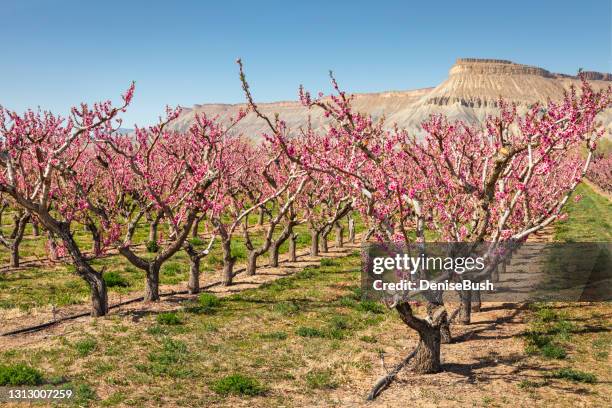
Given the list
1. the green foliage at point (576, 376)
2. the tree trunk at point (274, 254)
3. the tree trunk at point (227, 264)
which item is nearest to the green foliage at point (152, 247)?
the tree trunk at point (274, 254)

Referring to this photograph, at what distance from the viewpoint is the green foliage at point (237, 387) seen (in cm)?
1006

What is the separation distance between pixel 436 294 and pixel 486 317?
5.13 meters

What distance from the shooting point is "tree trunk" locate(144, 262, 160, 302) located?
54.2ft

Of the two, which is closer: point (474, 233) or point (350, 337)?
point (474, 233)

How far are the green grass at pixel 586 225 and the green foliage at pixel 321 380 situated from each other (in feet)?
56.4

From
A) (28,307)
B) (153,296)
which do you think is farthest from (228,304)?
(28,307)

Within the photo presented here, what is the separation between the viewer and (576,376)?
423 inches

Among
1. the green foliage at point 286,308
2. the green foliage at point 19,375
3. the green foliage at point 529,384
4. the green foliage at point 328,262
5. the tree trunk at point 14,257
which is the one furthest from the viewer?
the green foliage at point 328,262

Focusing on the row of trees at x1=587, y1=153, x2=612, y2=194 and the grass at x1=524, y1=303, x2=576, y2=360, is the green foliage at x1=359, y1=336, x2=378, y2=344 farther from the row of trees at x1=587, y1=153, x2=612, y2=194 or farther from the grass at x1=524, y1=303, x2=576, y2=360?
the row of trees at x1=587, y1=153, x2=612, y2=194

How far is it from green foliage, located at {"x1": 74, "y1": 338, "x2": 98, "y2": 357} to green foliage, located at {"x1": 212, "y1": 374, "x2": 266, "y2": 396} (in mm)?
3517

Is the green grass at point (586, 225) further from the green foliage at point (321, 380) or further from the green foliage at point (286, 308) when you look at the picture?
the green foliage at point (321, 380)

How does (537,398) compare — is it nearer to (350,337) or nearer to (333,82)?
(350,337)

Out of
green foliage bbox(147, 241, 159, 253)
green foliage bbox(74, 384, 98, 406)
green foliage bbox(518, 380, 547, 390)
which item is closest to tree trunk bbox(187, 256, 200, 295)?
green foliage bbox(74, 384, 98, 406)

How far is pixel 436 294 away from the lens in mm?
11891
